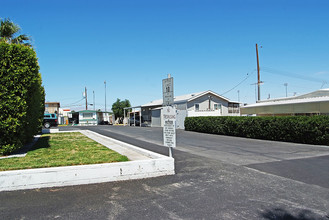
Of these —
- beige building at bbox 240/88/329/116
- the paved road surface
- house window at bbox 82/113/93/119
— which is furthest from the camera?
house window at bbox 82/113/93/119

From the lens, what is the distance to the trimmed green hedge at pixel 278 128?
1293 centimetres

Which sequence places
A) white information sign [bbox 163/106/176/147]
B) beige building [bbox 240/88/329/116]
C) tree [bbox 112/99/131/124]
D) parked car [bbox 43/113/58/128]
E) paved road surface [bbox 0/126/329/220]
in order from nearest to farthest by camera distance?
paved road surface [bbox 0/126/329/220] → white information sign [bbox 163/106/176/147] → beige building [bbox 240/88/329/116] → parked car [bbox 43/113/58/128] → tree [bbox 112/99/131/124]

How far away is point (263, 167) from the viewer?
24.6 feet

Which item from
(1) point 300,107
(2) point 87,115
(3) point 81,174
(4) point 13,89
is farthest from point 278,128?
(2) point 87,115

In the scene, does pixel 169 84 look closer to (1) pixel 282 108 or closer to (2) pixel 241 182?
(2) pixel 241 182

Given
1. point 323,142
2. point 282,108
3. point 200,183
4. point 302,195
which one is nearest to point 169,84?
point 200,183

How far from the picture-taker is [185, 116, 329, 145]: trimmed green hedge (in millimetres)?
12931

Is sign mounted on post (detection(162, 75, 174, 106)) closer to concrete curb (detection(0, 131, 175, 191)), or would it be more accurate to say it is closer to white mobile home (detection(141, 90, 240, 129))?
A: concrete curb (detection(0, 131, 175, 191))

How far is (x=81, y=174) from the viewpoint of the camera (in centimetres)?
567

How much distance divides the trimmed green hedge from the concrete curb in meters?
9.91

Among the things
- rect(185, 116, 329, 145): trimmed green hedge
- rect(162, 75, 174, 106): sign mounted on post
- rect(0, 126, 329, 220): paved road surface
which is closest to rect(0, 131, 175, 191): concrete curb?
rect(0, 126, 329, 220): paved road surface

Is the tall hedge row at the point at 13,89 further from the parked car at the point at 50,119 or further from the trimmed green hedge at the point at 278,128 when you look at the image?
the parked car at the point at 50,119

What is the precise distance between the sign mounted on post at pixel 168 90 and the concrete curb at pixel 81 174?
161cm

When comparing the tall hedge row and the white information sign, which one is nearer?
the white information sign
